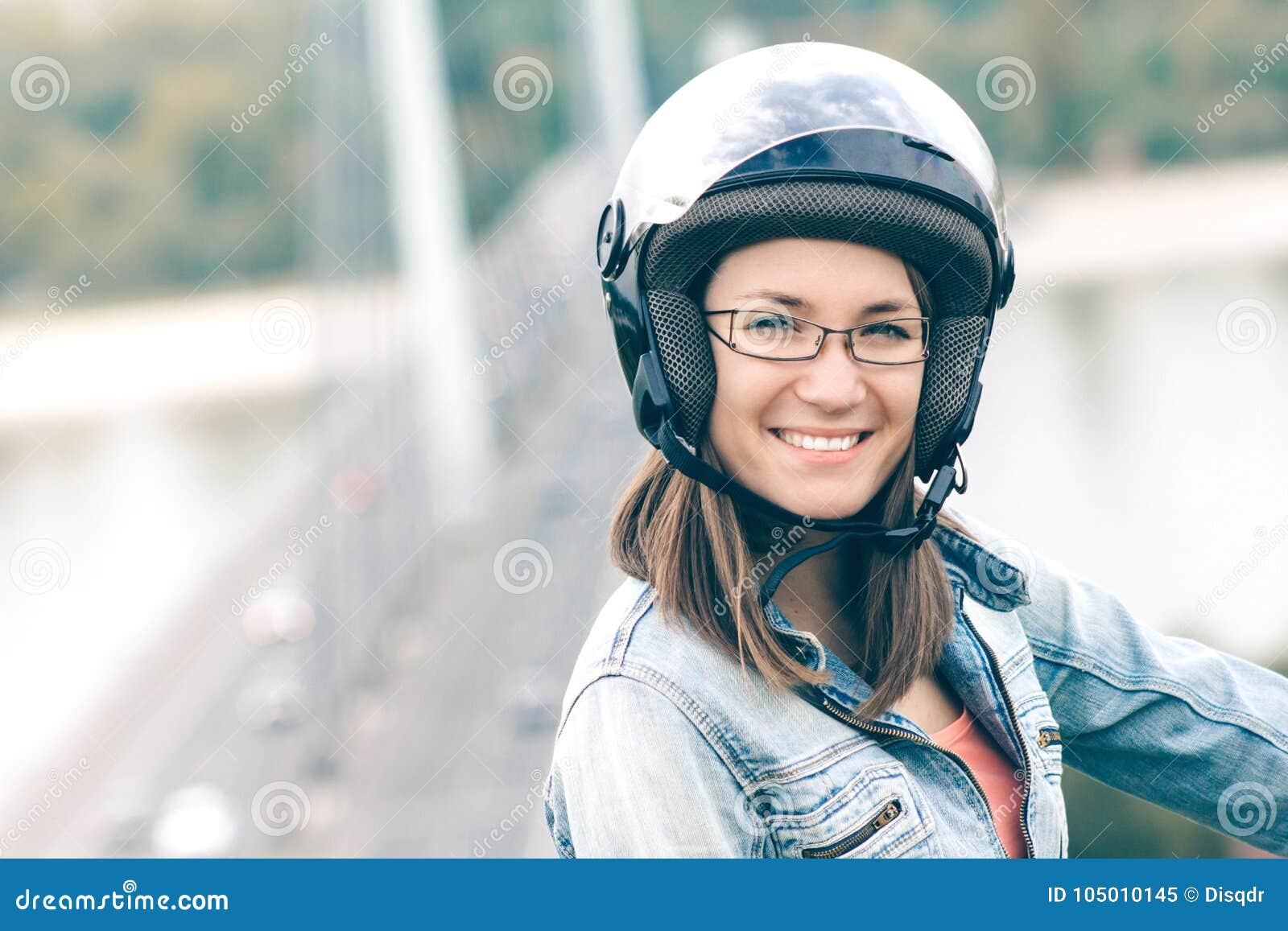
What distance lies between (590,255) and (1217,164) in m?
15.4

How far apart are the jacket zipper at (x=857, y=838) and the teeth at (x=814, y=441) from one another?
25 cm

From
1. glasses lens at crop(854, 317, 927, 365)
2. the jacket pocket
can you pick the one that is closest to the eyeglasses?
glasses lens at crop(854, 317, 927, 365)

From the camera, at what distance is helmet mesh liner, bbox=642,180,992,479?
98 centimetres

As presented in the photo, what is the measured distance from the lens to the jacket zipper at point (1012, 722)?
3.20ft

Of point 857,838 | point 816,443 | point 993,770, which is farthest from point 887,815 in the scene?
point 816,443

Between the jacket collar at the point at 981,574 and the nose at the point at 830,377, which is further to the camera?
the jacket collar at the point at 981,574

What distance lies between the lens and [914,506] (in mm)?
1159

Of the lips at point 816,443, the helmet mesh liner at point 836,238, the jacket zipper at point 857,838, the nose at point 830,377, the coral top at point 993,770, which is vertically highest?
the helmet mesh liner at point 836,238

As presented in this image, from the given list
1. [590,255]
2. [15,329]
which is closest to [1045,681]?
[590,255]

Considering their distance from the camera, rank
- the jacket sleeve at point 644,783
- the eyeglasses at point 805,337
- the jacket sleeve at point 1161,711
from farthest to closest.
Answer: the jacket sleeve at point 1161,711, the eyeglasses at point 805,337, the jacket sleeve at point 644,783

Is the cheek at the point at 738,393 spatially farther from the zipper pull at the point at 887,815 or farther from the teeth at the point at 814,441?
the zipper pull at the point at 887,815

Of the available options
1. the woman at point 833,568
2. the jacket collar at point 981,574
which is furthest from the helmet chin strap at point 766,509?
the jacket collar at point 981,574

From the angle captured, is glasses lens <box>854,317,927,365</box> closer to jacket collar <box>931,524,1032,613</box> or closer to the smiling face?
the smiling face

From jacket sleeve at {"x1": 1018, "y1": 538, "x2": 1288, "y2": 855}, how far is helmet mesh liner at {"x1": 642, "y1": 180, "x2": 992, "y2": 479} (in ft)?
0.59
